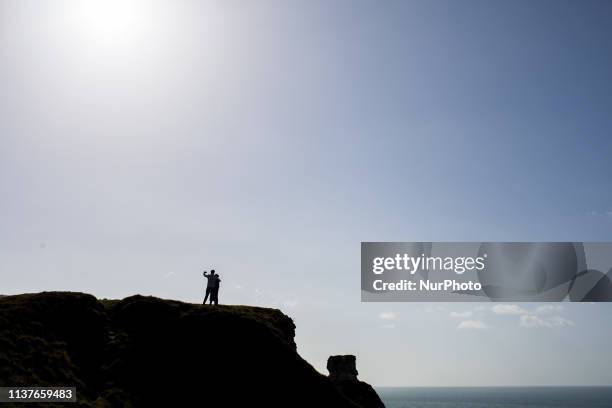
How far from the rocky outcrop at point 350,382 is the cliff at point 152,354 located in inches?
1840

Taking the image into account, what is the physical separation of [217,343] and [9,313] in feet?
42.1

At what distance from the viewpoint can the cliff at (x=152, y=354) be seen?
26.8 m

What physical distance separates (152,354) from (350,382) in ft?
197

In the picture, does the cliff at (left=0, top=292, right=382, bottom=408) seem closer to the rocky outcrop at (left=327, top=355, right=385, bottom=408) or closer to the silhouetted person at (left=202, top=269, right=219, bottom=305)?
the silhouetted person at (left=202, top=269, right=219, bottom=305)

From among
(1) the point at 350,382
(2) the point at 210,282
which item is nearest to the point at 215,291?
(2) the point at 210,282

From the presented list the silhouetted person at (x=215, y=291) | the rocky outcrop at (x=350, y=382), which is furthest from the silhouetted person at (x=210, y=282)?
the rocky outcrop at (x=350, y=382)

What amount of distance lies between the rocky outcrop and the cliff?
153ft

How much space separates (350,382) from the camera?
83.9 metres

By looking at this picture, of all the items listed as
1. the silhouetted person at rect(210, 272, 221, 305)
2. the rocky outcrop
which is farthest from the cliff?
the rocky outcrop

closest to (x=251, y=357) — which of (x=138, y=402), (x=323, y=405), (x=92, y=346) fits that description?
(x=323, y=405)

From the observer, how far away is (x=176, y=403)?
93.2ft

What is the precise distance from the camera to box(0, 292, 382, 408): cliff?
26.8 meters

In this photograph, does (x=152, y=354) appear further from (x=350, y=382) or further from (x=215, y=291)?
(x=350, y=382)

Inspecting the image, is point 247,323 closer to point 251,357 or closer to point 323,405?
point 251,357
